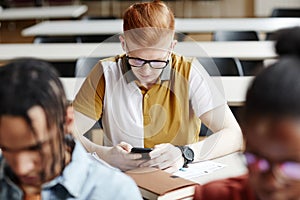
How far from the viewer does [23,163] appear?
2.66 feet

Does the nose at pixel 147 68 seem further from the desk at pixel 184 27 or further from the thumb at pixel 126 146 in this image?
the desk at pixel 184 27

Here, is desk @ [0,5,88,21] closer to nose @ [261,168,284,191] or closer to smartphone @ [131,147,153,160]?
smartphone @ [131,147,153,160]

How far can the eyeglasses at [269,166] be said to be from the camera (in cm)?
66

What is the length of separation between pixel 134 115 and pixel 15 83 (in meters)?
0.81

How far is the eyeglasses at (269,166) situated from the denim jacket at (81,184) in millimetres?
338

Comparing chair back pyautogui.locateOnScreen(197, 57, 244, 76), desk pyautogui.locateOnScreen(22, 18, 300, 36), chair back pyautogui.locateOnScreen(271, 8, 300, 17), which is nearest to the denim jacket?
chair back pyautogui.locateOnScreen(197, 57, 244, 76)

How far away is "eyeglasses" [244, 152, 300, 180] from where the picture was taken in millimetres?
656

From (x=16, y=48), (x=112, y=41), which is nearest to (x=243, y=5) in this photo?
(x=16, y=48)

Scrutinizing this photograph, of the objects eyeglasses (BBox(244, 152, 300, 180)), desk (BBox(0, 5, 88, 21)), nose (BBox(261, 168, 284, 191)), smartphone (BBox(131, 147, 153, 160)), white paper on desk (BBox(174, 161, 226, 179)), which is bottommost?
desk (BBox(0, 5, 88, 21))

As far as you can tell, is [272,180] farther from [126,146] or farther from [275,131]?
[126,146]

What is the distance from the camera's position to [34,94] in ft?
2.60

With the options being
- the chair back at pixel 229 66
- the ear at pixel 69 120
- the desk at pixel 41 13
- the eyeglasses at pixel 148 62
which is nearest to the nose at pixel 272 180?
the ear at pixel 69 120

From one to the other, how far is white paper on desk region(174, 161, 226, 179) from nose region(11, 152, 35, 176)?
2.80 feet

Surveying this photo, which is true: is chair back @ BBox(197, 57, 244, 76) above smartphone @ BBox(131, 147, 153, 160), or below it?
below
